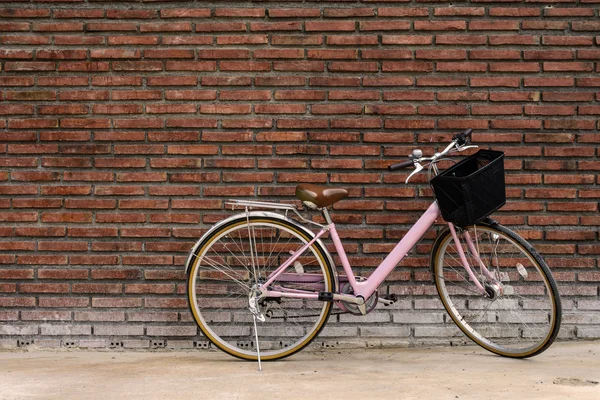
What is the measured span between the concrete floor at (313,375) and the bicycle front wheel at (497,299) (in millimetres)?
170

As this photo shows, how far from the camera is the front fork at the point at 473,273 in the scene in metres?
4.10

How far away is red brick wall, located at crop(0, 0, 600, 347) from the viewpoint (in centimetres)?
450

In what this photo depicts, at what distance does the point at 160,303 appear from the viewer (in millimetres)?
4527

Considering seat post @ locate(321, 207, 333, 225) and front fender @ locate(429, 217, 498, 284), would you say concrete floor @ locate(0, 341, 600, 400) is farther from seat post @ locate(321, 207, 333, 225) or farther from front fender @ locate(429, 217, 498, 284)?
seat post @ locate(321, 207, 333, 225)

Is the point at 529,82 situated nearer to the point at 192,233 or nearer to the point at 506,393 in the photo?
the point at 506,393

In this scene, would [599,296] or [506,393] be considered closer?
[506,393]

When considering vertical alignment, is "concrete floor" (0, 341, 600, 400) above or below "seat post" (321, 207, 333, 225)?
below

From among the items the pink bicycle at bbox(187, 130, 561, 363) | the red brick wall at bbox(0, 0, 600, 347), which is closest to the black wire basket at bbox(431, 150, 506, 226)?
the pink bicycle at bbox(187, 130, 561, 363)

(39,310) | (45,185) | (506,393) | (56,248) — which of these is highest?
(45,185)

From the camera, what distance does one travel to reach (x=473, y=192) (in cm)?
385

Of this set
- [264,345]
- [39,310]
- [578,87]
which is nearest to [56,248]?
[39,310]

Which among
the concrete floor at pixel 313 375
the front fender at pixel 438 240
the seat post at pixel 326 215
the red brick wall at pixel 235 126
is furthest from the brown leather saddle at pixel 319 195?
the concrete floor at pixel 313 375

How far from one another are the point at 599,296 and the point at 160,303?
2.91 meters

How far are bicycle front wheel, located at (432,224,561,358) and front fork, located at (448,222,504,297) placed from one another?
49 mm
